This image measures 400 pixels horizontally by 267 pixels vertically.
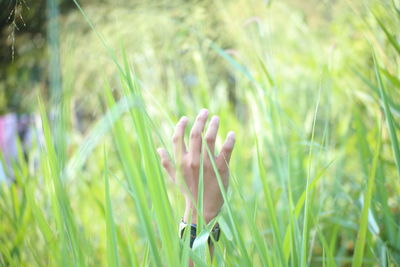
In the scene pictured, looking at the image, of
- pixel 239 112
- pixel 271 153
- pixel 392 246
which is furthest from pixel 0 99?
pixel 392 246

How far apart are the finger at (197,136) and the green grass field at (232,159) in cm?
4

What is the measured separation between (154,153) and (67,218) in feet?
0.33

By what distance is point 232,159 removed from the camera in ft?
2.95

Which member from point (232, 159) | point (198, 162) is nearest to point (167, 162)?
point (198, 162)

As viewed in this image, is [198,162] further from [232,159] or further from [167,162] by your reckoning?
[232,159]

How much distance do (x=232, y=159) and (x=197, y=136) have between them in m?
0.38

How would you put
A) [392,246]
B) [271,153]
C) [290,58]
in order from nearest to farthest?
[392,246]
[271,153]
[290,58]

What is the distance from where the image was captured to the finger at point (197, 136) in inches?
20.6

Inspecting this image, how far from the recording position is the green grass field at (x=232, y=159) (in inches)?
15.7

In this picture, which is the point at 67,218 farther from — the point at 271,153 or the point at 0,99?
the point at 0,99

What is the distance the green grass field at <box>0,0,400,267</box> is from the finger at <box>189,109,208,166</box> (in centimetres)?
4

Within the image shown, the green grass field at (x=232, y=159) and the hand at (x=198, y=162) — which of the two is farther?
the hand at (x=198, y=162)

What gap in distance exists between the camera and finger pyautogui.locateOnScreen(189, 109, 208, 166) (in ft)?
1.72

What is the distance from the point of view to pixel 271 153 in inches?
36.7
